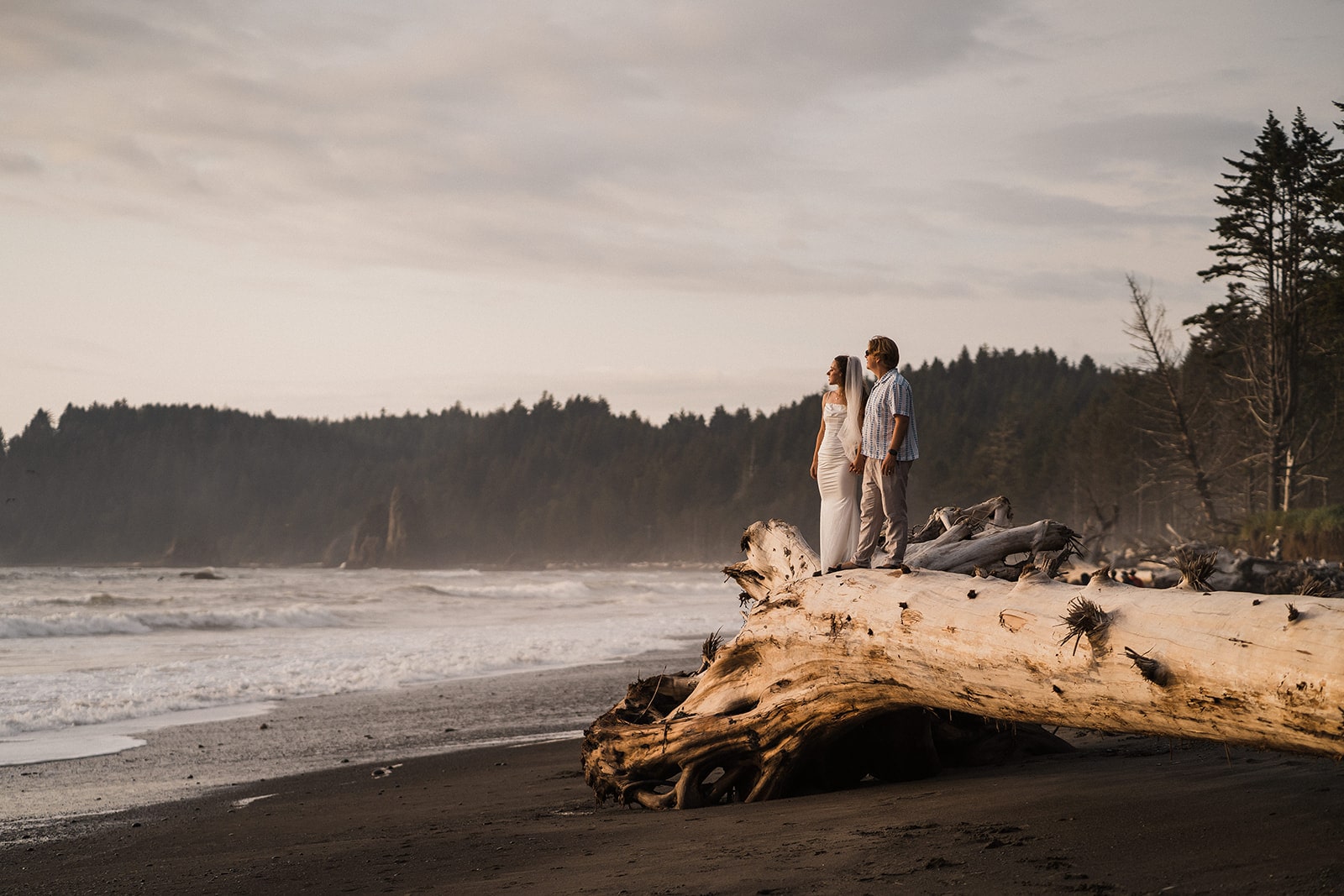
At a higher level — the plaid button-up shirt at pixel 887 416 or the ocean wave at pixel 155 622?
the plaid button-up shirt at pixel 887 416

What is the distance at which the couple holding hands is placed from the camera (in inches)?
270

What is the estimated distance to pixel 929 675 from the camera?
508 centimetres

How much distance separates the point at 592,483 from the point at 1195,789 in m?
141

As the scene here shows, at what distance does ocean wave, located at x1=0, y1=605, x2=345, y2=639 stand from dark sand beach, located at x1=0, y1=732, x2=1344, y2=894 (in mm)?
17180

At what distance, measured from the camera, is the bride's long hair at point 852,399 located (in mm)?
7777

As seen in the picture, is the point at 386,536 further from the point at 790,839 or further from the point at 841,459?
the point at 790,839

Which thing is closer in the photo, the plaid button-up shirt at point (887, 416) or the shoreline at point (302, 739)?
the plaid button-up shirt at point (887, 416)

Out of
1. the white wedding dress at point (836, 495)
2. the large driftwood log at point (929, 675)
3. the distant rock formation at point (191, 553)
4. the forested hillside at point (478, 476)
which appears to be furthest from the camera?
the distant rock formation at point (191, 553)

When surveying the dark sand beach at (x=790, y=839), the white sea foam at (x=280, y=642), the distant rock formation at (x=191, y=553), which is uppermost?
the dark sand beach at (x=790, y=839)

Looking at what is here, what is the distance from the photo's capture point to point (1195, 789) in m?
5.10

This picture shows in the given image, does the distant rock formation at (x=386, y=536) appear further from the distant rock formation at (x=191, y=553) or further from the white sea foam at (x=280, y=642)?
the white sea foam at (x=280, y=642)

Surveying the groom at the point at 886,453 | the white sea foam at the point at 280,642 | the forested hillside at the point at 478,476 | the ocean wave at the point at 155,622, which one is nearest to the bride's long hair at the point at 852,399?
the groom at the point at 886,453

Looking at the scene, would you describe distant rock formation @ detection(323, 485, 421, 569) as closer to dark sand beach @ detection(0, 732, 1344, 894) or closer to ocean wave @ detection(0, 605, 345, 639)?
ocean wave @ detection(0, 605, 345, 639)

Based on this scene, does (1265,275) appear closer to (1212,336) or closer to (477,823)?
(1212,336)
